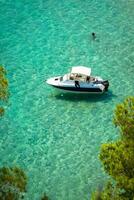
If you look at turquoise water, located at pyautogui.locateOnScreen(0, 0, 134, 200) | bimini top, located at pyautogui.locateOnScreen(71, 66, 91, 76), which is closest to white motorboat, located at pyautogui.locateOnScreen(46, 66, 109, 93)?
bimini top, located at pyautogui.locateOnScreen(71, 66, 91, 76)

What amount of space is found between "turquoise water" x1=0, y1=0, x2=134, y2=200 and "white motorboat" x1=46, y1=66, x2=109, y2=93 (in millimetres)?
750

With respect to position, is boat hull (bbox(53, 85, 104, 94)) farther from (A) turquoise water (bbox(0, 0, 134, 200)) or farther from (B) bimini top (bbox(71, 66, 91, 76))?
(B) bimini top (bbox(71, 66, 91, 76))

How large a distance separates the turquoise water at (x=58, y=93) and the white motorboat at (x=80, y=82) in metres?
0.75

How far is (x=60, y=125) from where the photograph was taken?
4219cm

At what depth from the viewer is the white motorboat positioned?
47.1 metres

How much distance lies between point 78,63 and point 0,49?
997 cm

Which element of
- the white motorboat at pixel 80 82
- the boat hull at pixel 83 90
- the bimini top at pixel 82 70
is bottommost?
the boat hull at pixel 83 90

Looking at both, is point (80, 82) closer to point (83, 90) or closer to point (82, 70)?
point (83, 90)

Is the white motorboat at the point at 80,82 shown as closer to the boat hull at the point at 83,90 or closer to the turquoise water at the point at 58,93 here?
the boat hull at the point at 83,90

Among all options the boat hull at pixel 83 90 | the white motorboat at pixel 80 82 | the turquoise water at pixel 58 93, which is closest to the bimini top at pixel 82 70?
the white motorboat at pixel 80 82

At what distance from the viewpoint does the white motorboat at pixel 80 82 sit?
155ft

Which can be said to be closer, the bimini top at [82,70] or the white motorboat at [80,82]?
the white motorboat at [80,82]

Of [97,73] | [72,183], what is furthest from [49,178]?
[97,73]

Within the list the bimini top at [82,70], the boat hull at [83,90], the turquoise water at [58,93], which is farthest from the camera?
the bimini top at [82,70]
